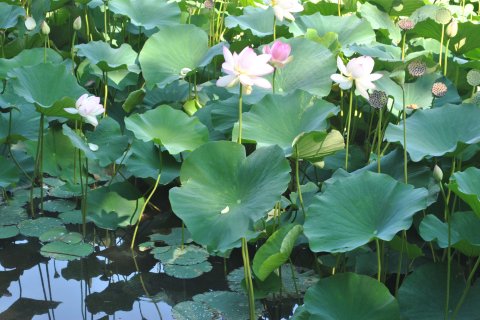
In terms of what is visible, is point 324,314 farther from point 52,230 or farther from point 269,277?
point 52,230

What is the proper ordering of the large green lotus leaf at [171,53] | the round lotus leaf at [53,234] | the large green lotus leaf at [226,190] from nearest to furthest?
the large green lotus leaf at [226,190] → the round lotus leaf at [53,234] → the large green lotus leaf at [171,53]

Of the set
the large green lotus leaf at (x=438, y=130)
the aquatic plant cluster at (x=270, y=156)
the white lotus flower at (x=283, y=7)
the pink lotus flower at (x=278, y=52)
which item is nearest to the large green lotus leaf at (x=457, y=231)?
the aquatic plant cluster at (x=270, y=156)

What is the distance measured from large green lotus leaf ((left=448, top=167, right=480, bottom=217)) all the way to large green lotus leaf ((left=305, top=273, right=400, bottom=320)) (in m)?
0.23

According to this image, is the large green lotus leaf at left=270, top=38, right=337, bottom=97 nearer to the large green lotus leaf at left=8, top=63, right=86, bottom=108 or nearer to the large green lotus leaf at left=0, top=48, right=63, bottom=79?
the large green lotus leaf at left=8, top=63, right=86, bottom=108

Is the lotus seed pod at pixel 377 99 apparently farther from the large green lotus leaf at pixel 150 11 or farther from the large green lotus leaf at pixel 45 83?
the large green lotus leaf at pixel 150 11

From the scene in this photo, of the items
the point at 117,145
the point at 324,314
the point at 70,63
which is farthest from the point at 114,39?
the point at 324,314

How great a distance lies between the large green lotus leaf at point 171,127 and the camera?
1.94 meters

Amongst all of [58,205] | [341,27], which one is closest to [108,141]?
[58,205]

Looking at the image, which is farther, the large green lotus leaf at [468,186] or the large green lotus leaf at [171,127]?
the large green lotus leaf at [171,127]

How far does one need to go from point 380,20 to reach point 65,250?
141cm

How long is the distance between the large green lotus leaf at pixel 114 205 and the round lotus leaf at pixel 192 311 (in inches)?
15.8

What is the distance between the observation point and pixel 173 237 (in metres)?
2.02

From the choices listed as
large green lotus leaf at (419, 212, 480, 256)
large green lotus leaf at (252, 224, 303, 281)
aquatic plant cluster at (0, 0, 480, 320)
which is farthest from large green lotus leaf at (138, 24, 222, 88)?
large green lotus leaf at (419, 212, 480, 256)

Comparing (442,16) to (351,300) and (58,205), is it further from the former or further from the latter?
(58,205)
